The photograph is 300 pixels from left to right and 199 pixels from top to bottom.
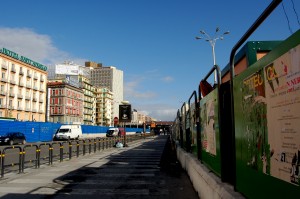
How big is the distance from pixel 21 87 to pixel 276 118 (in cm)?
8687

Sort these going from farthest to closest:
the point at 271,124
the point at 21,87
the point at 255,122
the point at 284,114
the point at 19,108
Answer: the point at 21,87 < the point at 19,108 < the point at 255,122 < the point at 271,124 < the point at 284,114

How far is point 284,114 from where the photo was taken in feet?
9.44

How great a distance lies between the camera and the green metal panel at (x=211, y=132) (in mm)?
5969

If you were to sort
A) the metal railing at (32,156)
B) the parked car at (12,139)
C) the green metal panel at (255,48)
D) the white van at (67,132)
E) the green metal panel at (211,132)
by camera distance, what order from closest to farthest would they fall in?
the green metal panel at (211,132) < the green metal panel at (255,48) < the metal railing at (32,156) < the parked car at (12,139) < the white van at (67,132)

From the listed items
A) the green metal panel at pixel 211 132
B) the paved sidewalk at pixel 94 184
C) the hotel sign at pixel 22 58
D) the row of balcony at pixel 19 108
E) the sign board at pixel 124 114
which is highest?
the hotel sign at pixel 22 58

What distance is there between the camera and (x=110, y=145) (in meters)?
28.5

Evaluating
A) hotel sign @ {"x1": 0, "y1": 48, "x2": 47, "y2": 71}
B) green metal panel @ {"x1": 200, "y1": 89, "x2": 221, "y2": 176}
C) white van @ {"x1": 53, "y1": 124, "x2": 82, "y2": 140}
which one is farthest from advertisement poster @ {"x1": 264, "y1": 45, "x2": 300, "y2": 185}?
hotel sign @ {"x1": 0, "y1": 48, "x2": 47, "y2": 71}

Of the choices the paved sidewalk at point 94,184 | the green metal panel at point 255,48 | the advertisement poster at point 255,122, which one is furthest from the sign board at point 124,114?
the advertisement poster at point 255,122

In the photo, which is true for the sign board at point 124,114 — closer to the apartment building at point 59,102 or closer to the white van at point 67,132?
the white van at point 67,132

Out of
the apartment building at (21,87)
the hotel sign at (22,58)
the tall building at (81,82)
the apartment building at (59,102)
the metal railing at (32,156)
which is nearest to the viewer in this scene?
the metal railing at (32,156)

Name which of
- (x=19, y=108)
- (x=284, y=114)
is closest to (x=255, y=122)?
(x=284, y=114)

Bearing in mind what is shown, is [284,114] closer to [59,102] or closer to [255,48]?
[255,48]

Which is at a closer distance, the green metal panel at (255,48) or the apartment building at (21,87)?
the green metal panel at (255,48)

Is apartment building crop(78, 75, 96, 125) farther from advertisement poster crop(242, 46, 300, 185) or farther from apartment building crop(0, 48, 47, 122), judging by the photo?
advertisement poster crop(242, 46, 300, 185)
